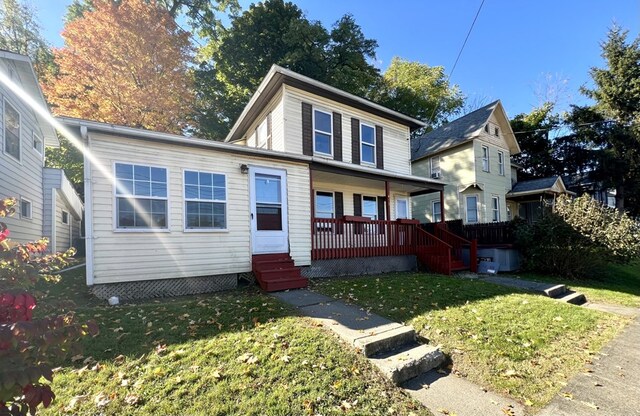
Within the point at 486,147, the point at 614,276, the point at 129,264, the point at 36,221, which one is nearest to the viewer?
the point at 129,264

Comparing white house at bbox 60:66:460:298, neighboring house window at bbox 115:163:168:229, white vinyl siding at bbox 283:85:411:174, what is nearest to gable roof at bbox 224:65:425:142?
white house at bbox 60:66:460:298

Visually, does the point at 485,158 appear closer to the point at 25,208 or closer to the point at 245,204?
the point at 245,204

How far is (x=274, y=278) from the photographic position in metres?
7.27

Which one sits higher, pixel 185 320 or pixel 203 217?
pixel 203 217

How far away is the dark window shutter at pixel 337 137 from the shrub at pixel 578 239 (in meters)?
7.64

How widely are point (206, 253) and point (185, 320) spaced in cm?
258

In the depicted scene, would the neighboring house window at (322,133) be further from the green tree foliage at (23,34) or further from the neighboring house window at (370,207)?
the green tree foliage at (23,34)

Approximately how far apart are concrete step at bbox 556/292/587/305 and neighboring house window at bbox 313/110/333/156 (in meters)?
7.99

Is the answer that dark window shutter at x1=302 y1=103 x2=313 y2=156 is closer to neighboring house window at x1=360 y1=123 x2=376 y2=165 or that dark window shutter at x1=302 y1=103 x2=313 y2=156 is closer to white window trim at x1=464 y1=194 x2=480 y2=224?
neighboring house window at x1=360 y1=123 x2=376 y2=165

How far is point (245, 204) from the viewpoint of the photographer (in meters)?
7.86

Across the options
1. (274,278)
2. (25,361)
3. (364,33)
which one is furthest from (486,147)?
(25,361)

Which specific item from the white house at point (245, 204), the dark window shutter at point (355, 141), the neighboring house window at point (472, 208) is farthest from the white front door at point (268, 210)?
the neighboring house window at point (472, 208)

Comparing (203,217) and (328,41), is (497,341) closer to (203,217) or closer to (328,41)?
(203,217)

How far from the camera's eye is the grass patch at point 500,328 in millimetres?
3746
